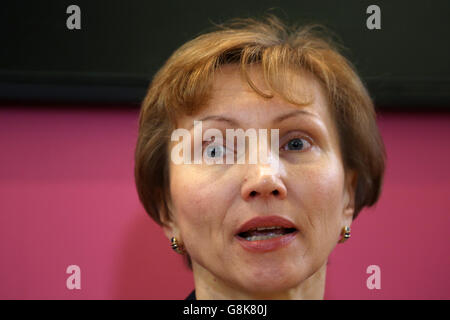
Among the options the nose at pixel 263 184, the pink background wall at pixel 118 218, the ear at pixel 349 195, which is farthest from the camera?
the pink background wall at pixel 118 218

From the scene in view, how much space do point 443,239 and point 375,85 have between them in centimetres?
47

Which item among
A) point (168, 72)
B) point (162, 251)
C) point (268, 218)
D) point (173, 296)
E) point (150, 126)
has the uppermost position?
point (168, 72)

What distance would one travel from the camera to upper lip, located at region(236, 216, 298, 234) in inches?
30.5

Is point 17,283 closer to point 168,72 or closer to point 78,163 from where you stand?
point 78,163

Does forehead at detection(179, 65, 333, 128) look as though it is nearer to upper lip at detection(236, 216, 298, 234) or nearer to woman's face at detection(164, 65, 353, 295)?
woman's face at detection(164, 65, 353, 295)

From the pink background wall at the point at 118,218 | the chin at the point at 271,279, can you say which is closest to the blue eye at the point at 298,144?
the chin at the point at 271,279

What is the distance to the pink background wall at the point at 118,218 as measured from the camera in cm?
115

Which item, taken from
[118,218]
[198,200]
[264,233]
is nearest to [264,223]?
[264,233]

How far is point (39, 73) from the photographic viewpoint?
109 cm

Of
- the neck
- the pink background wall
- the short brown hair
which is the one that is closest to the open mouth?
the neck

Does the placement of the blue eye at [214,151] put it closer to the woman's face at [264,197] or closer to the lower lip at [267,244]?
the woman's face at [264,197]

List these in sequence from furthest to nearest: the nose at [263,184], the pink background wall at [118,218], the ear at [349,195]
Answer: the pink background wall at [118,218] → the ear at [349,195] → the nose at [263,184]

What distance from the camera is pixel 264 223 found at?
78 centimetres

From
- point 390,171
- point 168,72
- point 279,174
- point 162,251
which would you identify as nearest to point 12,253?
point 162,251
